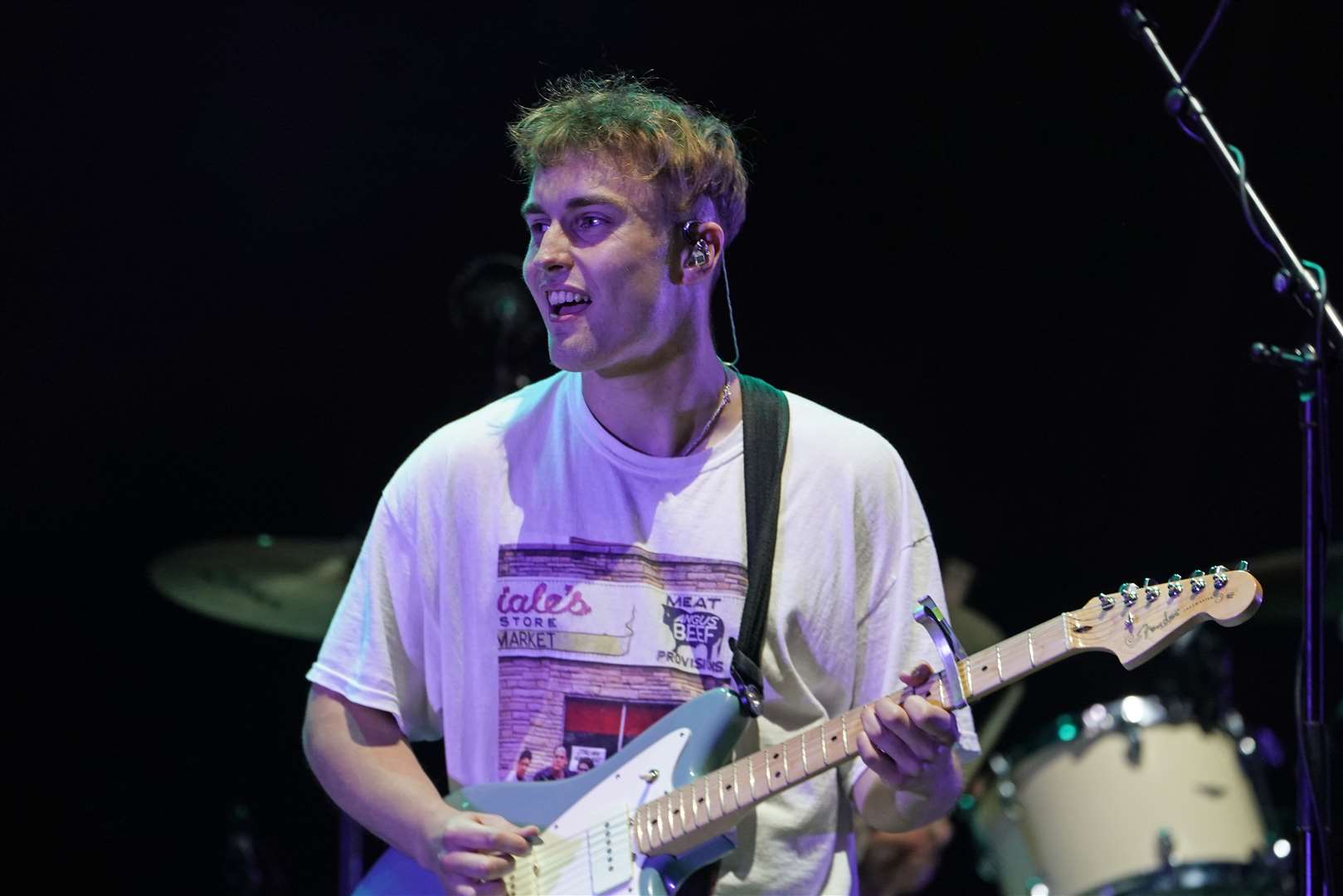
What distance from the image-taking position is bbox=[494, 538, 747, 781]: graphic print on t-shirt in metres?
3.00

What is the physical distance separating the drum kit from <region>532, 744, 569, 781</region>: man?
1.52 meters

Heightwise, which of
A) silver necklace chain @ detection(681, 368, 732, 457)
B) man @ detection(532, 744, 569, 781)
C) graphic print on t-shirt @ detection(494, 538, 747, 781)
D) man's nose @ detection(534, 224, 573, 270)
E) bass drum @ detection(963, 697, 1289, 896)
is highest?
man's nose @ detection(534, 224, 573, 270)

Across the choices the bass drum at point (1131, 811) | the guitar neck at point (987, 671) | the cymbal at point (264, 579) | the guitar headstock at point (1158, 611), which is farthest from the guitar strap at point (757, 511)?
the bass drum at point (1131, 811)

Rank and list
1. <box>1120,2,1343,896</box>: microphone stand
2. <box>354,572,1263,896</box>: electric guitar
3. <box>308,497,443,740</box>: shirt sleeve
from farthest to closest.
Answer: <box>308,497,443,740</box>: shirt sleeve → <box>354,572,1263,896</box>: electric guitar → <box>1120,2,1343,896</box>: microphone stand

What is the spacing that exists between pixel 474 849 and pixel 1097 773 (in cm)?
253

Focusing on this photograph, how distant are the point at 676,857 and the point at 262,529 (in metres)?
2.81

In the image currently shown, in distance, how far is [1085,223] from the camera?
17.1 feet

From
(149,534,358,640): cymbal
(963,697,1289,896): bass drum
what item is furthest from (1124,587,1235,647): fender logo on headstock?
(149,534,358,640): cymbal

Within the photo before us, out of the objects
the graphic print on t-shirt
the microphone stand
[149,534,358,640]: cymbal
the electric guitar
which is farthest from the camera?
[149,534,358,640]: cymbal

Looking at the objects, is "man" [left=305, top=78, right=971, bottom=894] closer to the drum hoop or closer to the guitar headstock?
the guitar headstock

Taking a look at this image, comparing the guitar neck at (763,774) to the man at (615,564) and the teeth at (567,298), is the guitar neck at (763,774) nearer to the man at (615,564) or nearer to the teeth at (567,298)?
the man at (615,564)

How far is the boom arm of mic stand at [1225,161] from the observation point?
2611 mm

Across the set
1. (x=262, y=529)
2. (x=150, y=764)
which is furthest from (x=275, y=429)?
(x=150, y=764)

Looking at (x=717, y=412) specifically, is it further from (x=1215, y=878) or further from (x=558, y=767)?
(x=1215, y=878)
